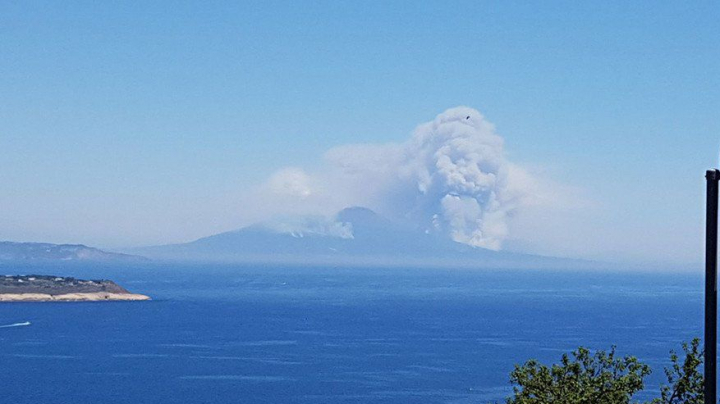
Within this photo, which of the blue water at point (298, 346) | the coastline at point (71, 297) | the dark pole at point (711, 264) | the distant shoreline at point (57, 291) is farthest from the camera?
the distant shoreline at point (57, 291)

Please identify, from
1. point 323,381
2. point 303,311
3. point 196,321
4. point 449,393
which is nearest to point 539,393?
point 449,393

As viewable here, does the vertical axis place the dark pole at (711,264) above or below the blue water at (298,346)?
above

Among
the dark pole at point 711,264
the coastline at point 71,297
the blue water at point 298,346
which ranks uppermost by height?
the dark pole at point 711,264

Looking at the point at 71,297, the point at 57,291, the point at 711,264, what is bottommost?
the point at 71,297

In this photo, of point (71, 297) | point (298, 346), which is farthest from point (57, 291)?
point (298, 346)

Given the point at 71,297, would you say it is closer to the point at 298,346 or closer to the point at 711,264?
the point at 298,346

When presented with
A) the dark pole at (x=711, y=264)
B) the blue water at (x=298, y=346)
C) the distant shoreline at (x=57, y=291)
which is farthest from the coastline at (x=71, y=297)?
the dark pole at (x=711, y=264)

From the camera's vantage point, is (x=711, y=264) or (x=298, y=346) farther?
(x=298, y=346)

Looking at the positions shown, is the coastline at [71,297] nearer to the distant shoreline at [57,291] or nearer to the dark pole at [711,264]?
the distant shoreline at [57,291]
